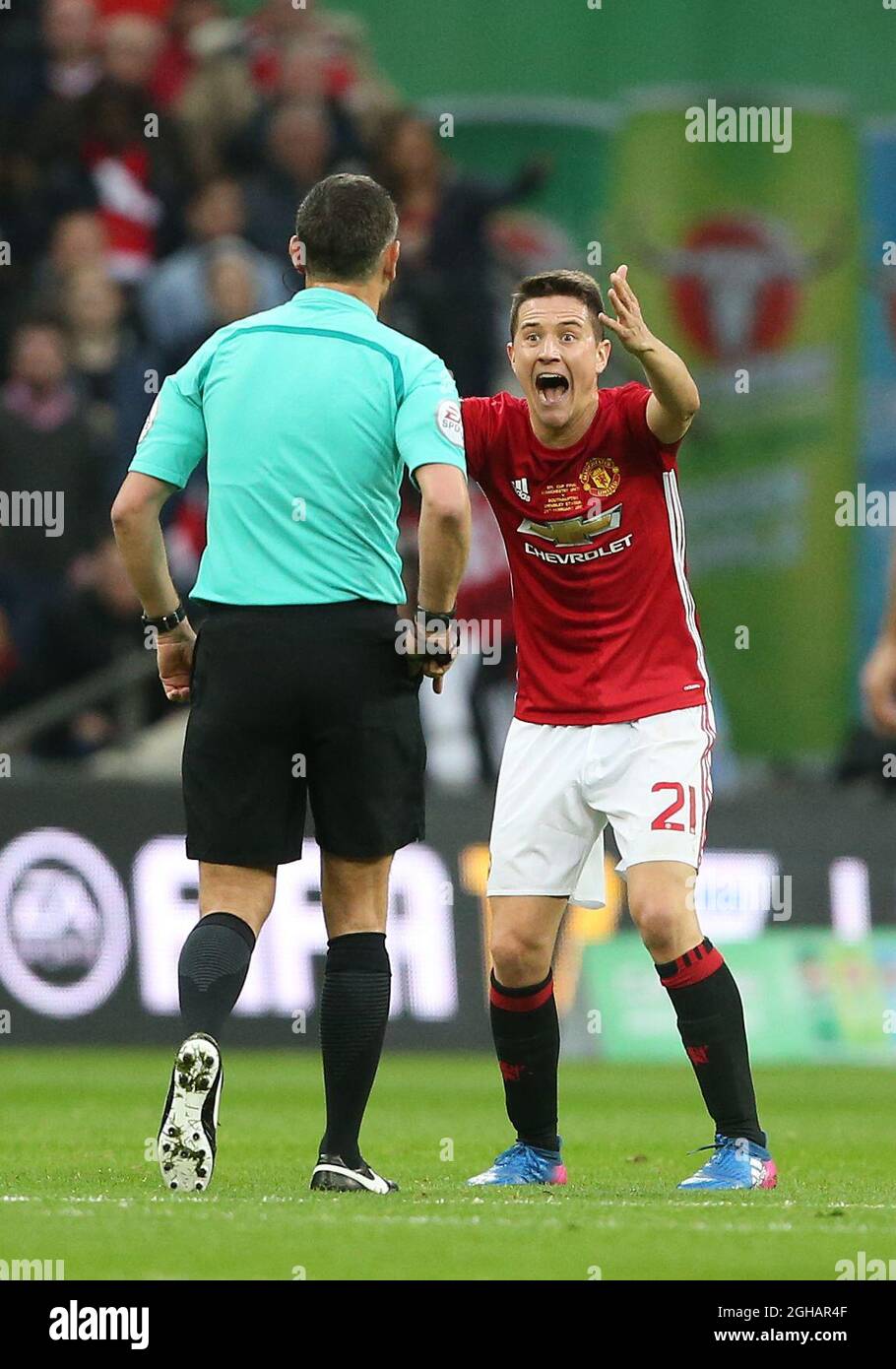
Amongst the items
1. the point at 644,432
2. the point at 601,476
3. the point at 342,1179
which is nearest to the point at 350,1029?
the point at 342,1179

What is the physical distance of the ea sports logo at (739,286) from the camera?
16.0 meters

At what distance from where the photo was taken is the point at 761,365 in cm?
1593

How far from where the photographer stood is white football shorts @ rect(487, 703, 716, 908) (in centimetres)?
620

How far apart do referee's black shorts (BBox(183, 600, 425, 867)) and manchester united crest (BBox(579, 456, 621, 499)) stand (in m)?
0.87

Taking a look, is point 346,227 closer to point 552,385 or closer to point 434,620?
point 552,385

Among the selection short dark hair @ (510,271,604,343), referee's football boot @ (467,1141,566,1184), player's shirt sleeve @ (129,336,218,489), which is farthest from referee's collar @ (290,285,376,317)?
referee's football boot @ (467,1141,566,1184)

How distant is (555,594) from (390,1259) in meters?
2.24

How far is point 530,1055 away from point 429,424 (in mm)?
1788

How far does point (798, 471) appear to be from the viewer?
15859mm

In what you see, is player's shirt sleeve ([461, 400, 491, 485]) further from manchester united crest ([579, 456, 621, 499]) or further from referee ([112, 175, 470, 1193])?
referee ([112, 175, 470, 1193])

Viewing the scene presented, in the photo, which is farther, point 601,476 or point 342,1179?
point 601,476

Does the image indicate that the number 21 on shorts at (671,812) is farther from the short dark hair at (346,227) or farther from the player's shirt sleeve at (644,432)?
the short dark hair at (346,227)

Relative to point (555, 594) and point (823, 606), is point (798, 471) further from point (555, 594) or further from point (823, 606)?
point (555, 594)
